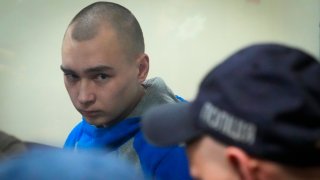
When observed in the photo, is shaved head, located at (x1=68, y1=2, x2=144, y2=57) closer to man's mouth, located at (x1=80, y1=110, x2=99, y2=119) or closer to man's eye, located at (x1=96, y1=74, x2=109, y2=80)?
man's eye, located at (x1=96, y1=74, x2=109, y2=80)

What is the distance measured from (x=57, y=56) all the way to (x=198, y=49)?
752 mm

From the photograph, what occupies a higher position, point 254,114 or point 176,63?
point 254,114

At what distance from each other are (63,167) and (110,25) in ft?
2.68

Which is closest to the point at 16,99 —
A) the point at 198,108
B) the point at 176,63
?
the point at 176,63

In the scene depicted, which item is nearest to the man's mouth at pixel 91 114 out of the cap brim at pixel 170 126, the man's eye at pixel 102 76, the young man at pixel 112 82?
the young man at pixel 112 82

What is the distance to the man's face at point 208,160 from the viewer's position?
0.50 metres

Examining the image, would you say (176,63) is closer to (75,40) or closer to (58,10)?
(58,10)

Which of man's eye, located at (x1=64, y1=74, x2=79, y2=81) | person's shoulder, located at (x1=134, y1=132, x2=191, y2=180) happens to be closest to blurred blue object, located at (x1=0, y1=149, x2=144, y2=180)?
person's shoulder, located at (x1=134, y1=132, x2=191, y2=180)

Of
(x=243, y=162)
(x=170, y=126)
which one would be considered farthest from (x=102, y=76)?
(x=243, y=162)

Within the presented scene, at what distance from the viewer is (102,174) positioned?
331 mm

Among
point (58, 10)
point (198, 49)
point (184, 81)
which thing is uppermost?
point (58, 10)

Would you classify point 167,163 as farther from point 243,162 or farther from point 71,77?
point 243,162

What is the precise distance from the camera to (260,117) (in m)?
0.45

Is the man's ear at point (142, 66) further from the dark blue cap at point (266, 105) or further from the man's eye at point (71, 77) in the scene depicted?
the dark blue cap at point (266, 105)
